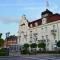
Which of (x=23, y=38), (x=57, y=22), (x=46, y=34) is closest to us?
(x=57, y=22)

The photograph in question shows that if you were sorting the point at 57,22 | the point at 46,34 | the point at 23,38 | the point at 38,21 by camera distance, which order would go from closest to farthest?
the point at 57,22 < the point at 46,34 < the point at 38,21 < the point at 23,38

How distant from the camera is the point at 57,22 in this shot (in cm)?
8162

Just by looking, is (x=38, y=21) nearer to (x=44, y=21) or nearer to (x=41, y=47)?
(x=44, y=21)

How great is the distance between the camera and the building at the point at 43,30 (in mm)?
82938

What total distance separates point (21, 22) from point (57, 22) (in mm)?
28883

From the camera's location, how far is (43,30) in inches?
3526

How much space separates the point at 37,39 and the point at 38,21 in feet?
27.5

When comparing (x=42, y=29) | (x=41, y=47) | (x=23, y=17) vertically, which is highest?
(x=23, y=17)

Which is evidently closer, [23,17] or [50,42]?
[50,42]

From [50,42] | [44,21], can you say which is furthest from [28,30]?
[50,42]

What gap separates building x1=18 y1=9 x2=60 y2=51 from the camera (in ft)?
272

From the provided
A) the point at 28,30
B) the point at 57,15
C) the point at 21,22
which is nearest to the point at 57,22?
the point at 57,15

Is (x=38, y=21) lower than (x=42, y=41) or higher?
higher

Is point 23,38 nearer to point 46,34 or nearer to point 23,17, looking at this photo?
point 23,17
